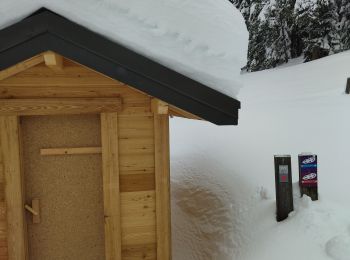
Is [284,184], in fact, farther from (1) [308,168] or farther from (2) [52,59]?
(2) [52,59]

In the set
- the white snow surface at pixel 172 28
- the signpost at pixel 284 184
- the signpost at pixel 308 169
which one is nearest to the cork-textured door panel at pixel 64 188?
the white snow surface at pixel 172 28

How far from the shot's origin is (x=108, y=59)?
2721mm

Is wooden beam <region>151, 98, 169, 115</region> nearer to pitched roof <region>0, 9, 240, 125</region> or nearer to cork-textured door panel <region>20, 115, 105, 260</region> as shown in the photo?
pitched roof <region>0, 9, 240, 125</region>

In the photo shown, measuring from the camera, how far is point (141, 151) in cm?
404

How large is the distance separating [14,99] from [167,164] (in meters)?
1.90

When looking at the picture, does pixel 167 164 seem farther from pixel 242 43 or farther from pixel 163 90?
pixel 242 43

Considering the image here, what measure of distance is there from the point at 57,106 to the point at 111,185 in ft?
3.67

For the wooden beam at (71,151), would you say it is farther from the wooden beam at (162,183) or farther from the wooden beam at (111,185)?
the wooden beam at (162,183)

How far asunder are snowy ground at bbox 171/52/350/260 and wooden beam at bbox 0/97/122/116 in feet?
8.60

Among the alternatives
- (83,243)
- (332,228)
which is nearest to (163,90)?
(83,243)

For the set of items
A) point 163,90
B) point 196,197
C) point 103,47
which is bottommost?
point 196,197

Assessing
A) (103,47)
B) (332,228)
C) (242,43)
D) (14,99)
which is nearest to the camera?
(103,47)

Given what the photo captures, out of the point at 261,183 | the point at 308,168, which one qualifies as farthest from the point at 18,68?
the point at 261,183

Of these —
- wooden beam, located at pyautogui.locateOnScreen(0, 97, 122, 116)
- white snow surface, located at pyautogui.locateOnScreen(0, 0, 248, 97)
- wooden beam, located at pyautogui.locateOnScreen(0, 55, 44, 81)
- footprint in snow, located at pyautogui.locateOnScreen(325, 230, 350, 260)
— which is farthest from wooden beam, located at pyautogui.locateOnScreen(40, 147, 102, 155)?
footprint in snow, located at pyautogui.locateOnScreen(325, 230, 350, 260)
